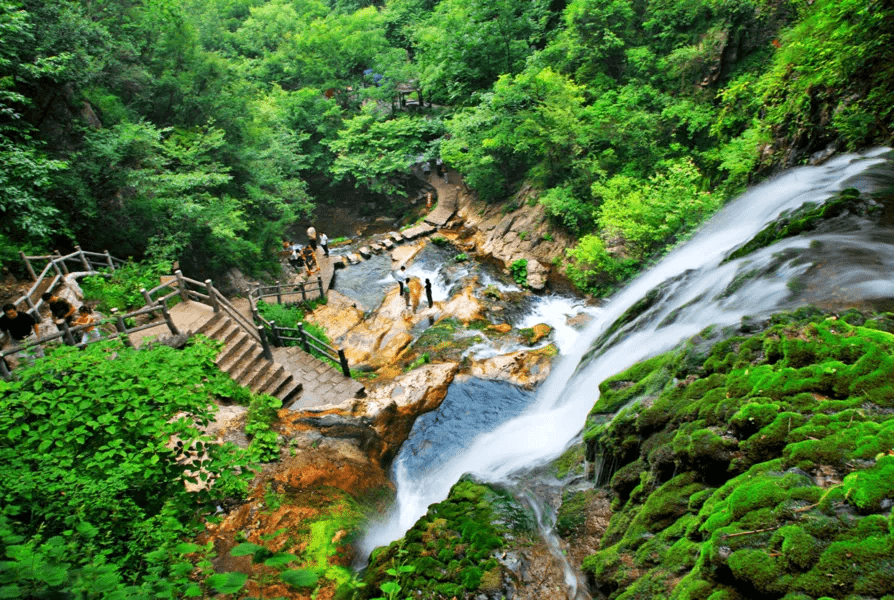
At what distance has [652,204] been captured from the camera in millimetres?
12289

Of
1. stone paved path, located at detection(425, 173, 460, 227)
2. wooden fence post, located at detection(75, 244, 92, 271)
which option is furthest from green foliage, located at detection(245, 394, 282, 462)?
stone paved path, located at detection(425, 173, 460, 227)

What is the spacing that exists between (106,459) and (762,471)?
6225mm

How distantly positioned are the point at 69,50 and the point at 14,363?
28.5 ft

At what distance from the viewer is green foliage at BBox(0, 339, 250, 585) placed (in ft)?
12.2

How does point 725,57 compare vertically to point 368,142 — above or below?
below

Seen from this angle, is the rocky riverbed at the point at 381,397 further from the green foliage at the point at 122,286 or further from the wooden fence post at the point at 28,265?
the wooden fence post at the point at 28,265

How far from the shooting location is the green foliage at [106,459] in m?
3.73

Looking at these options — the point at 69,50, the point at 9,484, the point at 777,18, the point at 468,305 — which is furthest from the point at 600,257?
the point at 69,50

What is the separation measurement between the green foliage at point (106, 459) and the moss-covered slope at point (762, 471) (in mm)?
4249

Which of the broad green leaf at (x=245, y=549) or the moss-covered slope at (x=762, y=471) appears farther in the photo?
the broad green leaf at (x=245, y=549)

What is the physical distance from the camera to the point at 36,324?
834 cm

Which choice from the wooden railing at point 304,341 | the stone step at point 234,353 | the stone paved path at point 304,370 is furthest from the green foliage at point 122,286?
the stone step at point 234,353

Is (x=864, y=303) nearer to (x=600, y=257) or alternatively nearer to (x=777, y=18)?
(x=600, y=257)

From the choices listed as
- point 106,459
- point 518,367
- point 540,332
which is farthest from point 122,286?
point 540,332
